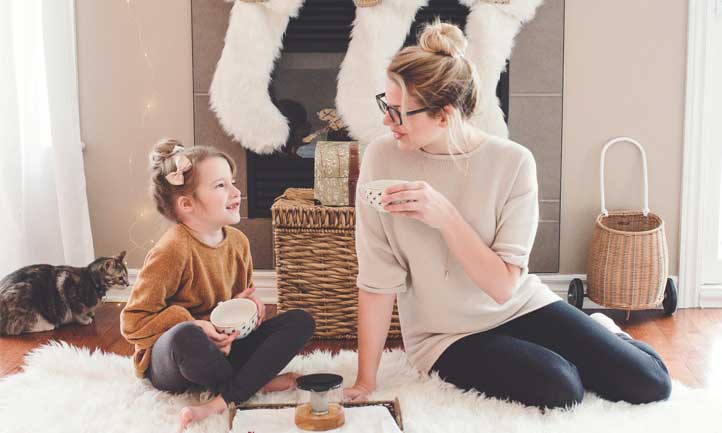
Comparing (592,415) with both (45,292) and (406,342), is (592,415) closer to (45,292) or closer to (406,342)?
(406,342)

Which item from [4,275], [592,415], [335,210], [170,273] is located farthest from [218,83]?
[592,415]

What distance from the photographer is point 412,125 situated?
1.87 m

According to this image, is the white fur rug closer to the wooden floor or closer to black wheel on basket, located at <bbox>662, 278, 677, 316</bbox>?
the wooden floor

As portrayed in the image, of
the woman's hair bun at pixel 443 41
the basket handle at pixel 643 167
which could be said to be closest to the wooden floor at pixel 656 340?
the basket handle at pixel 643 167

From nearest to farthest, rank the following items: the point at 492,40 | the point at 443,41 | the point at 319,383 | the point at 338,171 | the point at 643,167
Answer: the point at 319,383 < the point at 443,41 < the point at 338,171 < the point at 492,40 < the point at 643,167

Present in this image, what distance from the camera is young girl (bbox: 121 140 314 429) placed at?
1.94 meters

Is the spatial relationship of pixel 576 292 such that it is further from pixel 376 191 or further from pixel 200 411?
pixel 200 411

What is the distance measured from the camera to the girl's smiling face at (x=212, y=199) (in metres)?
2.04

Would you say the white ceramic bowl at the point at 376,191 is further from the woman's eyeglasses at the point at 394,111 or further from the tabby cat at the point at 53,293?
the tabby cat at the point at 53,293

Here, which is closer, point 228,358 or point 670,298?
point 228,358

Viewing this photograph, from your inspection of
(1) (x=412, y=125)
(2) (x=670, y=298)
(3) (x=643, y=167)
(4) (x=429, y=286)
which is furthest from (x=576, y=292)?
(1) (x=412, y=125)

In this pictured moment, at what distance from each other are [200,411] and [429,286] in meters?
0.60

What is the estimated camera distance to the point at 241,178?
10.4ft

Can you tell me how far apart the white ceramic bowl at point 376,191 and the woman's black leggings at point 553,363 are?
1.38ft
